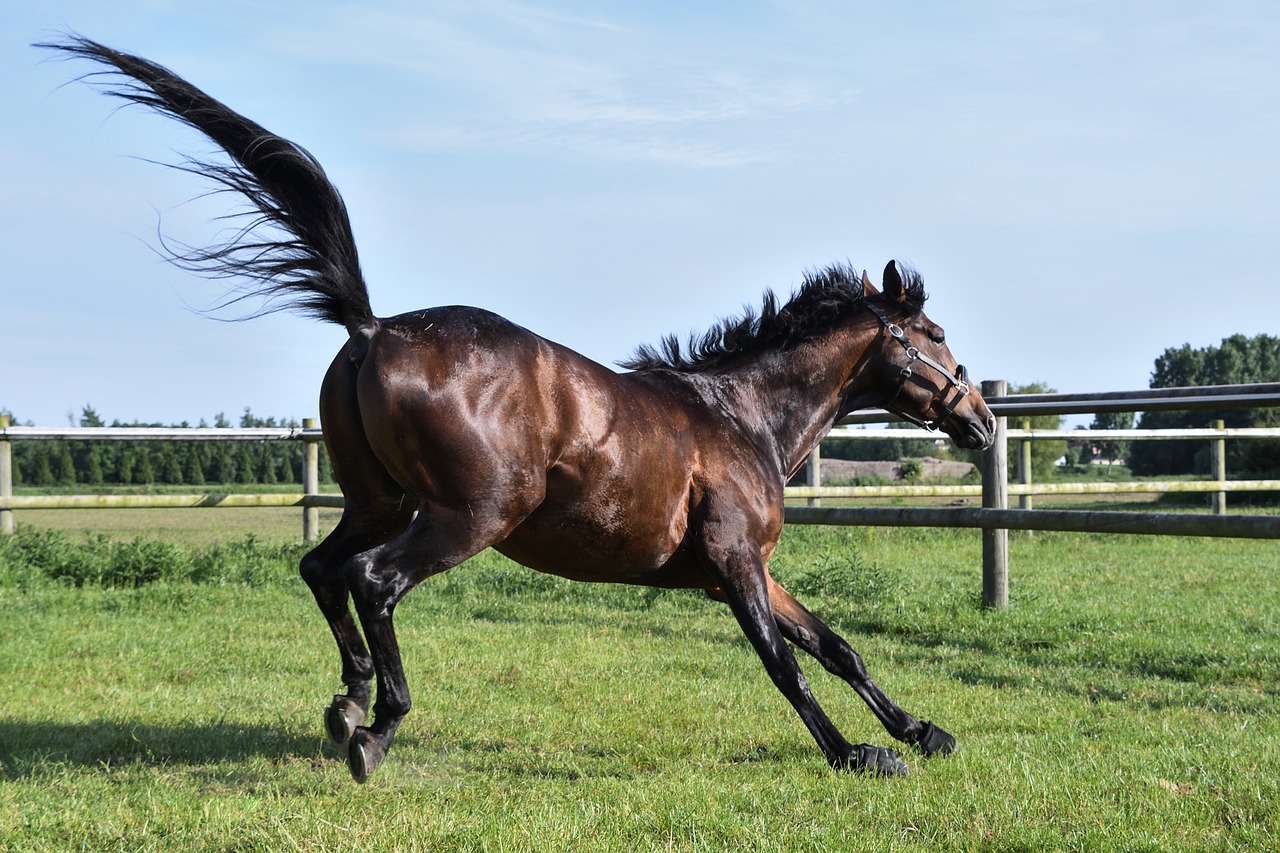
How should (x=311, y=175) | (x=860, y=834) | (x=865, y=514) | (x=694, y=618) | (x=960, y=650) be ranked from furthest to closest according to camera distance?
1. (x=694, y=618)
2. (x=865, y=514)
3. (x=960, y=650)
4. (x=311, y=175)
5. (x=860, y=834)

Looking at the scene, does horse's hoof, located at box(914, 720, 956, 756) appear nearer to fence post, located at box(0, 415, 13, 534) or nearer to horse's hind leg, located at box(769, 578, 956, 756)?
horse's hind leg, located at box(769, 578, 956, 756)

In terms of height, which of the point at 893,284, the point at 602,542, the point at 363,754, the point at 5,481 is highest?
the point at 893,284

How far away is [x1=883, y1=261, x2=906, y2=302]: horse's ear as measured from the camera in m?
5.34

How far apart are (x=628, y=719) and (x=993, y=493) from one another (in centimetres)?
419

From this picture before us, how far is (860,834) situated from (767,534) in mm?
1536

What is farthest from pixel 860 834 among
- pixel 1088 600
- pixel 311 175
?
pixel 1088 600

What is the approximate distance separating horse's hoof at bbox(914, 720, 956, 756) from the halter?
1602 millimetres

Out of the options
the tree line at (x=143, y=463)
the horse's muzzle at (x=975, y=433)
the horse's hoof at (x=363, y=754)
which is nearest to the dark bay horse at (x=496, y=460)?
the horse's hoof at (x=363, y=754)

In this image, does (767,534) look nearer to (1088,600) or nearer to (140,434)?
A: (1088,600)

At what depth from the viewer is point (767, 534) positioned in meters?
4.69

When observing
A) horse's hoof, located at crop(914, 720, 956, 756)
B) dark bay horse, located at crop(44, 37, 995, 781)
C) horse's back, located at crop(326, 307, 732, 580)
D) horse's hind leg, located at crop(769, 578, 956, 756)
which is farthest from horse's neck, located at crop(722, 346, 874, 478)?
horse's hoof, located at crop(914, 720, 956, 756)

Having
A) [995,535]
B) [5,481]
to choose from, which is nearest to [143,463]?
[5,481]

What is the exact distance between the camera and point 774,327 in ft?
17.5

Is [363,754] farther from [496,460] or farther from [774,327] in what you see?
[774,327]
